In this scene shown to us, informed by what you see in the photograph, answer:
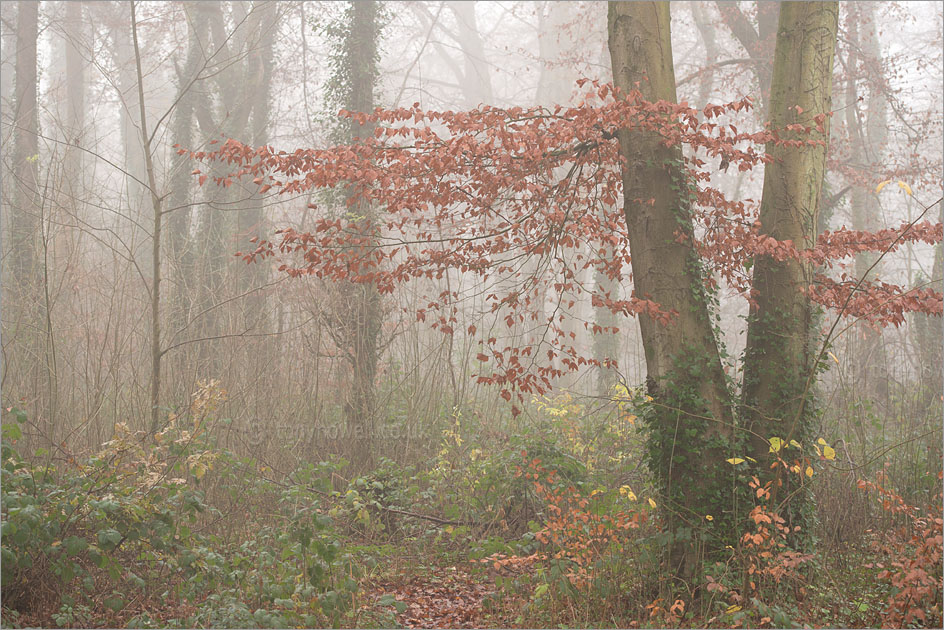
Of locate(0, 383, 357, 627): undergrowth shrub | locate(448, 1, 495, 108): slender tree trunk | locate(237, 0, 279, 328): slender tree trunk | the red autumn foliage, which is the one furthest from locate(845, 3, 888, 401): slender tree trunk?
locate(237, 0, 279, 328): slender tree trunk

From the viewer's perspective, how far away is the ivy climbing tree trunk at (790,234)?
5371 millimetres

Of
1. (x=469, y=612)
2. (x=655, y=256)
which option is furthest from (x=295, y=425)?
(x=655, y=256)

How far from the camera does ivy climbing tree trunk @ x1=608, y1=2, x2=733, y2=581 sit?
206 inches

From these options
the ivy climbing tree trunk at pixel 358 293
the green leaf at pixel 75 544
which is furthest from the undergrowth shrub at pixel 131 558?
the ivy climbing tree trunk at pixel 358 293

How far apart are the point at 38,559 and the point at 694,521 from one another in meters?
4.10

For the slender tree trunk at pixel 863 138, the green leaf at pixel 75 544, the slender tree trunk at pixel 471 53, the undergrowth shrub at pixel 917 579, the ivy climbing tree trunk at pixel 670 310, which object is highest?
the slender tree trunk at pixel 471 53

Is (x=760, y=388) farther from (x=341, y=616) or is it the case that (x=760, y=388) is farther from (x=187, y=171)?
(x=187, y=171)

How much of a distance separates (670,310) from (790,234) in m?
1.03

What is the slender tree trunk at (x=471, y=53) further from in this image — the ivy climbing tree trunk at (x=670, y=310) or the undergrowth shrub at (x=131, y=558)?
the undergrowth shrub at (x=131, y=558)

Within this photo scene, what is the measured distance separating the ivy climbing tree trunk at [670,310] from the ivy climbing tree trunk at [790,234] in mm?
305

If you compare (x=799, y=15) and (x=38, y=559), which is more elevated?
(x=799, y=15)

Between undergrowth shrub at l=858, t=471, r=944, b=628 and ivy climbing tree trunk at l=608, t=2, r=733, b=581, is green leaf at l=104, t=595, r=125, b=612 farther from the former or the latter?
undergrowth shrub at l=858, t=471, r=944, b=628

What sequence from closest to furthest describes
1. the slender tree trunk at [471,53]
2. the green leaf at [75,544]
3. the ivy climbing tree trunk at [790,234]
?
the green leaf at [75,544] → the ivy climbing tree trunk at [790,234] → the slender tree trunk at [471,53]

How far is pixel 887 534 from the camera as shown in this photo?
18.0 feet
